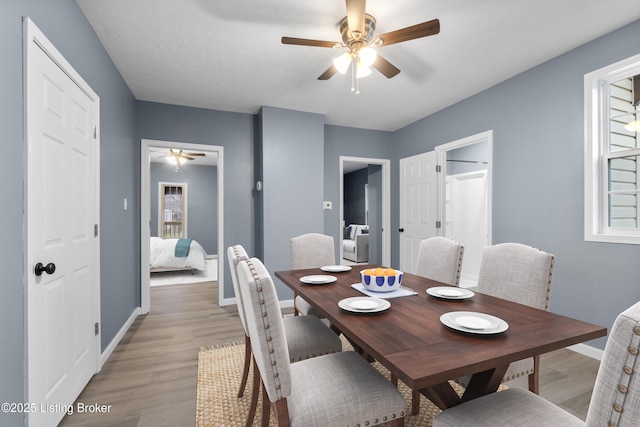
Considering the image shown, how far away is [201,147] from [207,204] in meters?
4.64

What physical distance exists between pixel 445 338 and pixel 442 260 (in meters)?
1.23

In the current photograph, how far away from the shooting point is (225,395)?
1895 mm

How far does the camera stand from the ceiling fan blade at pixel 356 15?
5.47ft

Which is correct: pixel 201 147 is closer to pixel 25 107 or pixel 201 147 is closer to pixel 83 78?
pixel 83 78

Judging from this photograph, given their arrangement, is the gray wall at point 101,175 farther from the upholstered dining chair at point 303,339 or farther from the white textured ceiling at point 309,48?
the upholstered dining chair at point 303,339

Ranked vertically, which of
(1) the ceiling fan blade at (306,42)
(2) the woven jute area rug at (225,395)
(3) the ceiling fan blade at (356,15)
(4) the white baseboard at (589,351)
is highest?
(3) the ceiling fan blade at (356,15)

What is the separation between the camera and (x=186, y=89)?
10.7 feet

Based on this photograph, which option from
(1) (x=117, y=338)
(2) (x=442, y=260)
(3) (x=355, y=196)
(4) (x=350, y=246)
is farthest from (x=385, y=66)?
(3) (x=355, y=196)

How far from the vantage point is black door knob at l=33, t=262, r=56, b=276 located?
1.40 meters

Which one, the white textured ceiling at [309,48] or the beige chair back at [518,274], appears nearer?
the beige chair back at [518,274]

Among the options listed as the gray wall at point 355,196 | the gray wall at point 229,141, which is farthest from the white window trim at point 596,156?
the gray wall at point 355,196

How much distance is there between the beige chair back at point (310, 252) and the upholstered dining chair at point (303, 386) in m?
1.47

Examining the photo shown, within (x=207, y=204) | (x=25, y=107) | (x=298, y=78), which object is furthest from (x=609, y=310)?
(x=207, y=204)

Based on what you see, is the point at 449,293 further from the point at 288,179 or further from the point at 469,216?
the point at 469,216
